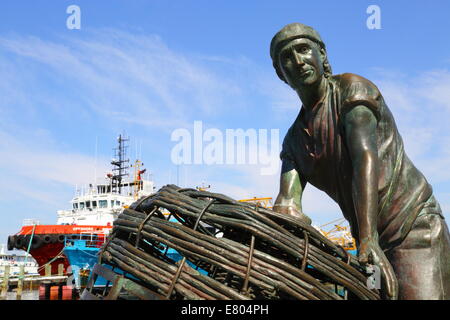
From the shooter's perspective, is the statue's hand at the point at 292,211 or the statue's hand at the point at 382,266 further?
the statue's hand at the point at 292,211

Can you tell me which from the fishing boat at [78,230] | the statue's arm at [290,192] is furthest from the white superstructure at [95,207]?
the statue's arm at [290,192]

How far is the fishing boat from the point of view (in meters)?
22.7

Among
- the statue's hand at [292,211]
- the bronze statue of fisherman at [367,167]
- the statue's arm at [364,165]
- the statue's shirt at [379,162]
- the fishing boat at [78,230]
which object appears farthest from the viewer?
the fishing boat at [78,230]

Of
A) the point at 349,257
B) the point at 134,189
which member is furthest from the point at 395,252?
the point at 134,189

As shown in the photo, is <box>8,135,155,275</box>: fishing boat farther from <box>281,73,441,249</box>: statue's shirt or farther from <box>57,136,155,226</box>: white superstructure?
<box>281,73,441,249</box>: statue's shirt

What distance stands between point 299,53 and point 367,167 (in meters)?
0.71

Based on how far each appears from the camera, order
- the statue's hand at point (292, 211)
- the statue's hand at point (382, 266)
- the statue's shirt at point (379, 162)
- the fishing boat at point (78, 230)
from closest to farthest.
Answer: the statue's hand at point (382, 266) → the statue's shirt at point (379, 162) → the statue's hand at point (292, 211) → the fishing boat at point (78, 230)

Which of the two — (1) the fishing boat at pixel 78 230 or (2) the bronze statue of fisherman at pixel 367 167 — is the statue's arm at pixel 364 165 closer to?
(2) the bronze statue of fisherman at pixel 367 167

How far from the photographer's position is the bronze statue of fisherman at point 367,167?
2299 millimetres

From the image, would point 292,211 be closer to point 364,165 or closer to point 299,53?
point 364,165

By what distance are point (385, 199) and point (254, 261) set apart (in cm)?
93

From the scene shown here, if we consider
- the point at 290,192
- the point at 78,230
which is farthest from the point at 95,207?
the point at 290,192

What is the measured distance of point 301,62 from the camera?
2432mm

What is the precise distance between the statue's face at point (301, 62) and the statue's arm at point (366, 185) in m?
0.30
